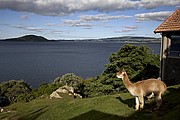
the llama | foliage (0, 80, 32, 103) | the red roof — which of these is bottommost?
foliage (0, 80, 32, 103)

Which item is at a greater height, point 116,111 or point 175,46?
point 175,46

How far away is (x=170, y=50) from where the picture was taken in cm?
1952

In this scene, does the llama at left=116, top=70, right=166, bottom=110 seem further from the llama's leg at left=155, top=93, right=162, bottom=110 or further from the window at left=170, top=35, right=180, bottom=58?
the window at left=170, top=35, right=180, bottom=58

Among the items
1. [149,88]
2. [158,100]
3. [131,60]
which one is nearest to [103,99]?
[158,100]

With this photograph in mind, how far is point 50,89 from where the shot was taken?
40188 mm

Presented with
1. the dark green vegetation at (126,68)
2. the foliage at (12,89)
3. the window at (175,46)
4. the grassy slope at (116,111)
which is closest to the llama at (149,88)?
the grassy slope at (116,111)

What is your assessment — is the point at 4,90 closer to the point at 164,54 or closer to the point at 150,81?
the point at 164,54

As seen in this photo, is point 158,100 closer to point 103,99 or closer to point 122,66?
point 103,99

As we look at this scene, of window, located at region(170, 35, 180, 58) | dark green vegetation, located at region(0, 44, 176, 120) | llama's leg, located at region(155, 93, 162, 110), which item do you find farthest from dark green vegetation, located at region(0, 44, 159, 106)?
llama's leg, located at region(155, 93, 162, 110)

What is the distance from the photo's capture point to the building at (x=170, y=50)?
18.9m

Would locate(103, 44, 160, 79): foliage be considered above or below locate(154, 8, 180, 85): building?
below

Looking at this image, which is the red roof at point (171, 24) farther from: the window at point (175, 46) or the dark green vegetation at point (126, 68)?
the dark green vegetation at point (126, 68)

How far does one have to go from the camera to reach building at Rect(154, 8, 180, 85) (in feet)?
61.9

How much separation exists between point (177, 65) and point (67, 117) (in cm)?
995
